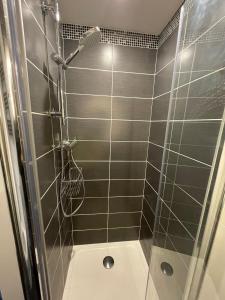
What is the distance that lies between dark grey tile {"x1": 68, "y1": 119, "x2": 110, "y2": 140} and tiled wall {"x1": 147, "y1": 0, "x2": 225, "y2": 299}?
0.64m

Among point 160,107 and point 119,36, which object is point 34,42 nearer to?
point 119,36

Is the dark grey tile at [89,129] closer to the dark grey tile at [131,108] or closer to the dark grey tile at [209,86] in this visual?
the dark grey tile at [131,108]

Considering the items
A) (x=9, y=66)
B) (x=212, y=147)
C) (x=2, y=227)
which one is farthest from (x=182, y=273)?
(x=9, y=66)

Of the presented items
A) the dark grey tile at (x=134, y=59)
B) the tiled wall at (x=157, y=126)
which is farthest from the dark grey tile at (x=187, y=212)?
the dark grey tile at (x=134, y=59)

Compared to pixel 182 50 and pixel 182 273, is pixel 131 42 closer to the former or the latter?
pixel 182 50

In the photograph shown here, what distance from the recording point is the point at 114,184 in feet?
5.23

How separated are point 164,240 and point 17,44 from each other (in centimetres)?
138

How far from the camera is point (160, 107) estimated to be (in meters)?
1.31

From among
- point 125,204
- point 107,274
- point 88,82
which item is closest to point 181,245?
point 125,204

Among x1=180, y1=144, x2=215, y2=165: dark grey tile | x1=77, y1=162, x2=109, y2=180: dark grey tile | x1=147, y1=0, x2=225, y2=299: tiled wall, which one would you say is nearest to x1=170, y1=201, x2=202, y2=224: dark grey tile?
x1=147, y1=0, x2=225, y2=299: tiled wall

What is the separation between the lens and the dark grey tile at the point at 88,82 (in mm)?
1333

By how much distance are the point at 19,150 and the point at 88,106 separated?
3.30 feet

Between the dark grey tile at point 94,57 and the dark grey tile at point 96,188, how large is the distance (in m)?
1.14

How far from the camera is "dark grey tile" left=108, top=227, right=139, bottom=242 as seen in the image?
5.66ft
